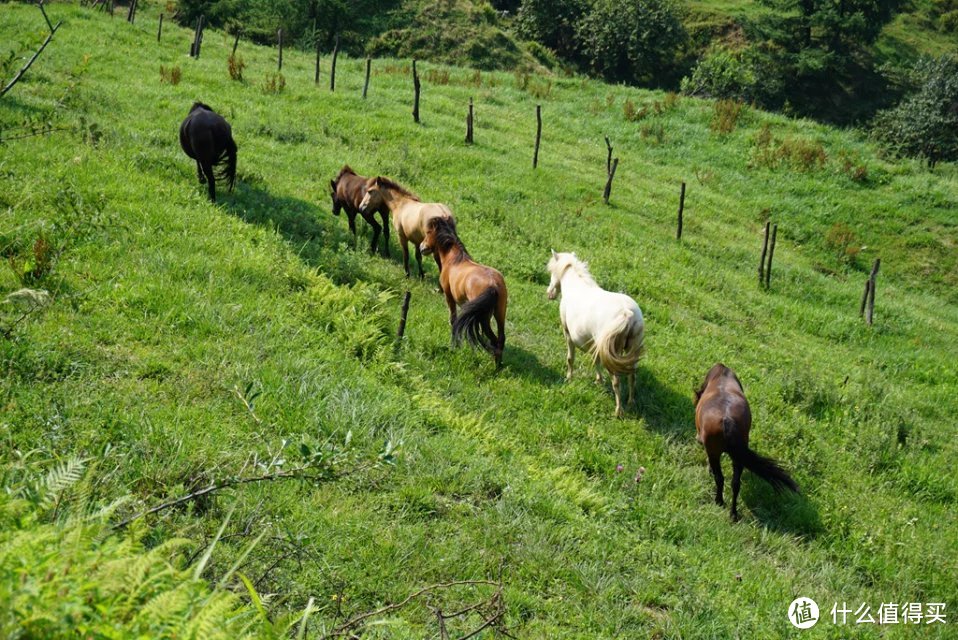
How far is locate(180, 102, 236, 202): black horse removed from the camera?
12727mm

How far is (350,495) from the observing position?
5.90 m

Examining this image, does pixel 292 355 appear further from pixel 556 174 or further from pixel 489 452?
pixel 556 174

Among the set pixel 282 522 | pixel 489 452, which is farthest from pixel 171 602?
pixel 489 452

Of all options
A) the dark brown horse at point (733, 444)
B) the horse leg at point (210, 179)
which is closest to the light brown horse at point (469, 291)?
the dark brown horse at point (733, 444)

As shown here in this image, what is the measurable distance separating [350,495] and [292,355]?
2.42m

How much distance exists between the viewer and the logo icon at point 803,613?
6.30 metres

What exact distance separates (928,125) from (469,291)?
112 feet

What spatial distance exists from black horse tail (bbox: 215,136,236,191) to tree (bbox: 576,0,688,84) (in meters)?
41.1

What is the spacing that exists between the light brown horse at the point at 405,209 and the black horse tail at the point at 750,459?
6.23m

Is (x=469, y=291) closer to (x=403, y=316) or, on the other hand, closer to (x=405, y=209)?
(x=403, y=316)

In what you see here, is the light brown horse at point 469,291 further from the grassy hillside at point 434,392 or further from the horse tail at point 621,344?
the horse tail at point 621,344

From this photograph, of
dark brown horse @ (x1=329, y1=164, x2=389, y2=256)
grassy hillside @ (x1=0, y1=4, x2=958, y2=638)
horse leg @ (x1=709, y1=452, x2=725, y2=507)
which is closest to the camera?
grassy hillside @ (x1=0, y1=4, x2=958, y2=638)

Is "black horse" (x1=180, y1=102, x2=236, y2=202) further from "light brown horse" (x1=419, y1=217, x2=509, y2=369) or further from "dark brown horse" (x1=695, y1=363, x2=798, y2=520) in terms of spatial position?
"dark brown horse" (x1=695, y1=363, x2=798, y2=520)

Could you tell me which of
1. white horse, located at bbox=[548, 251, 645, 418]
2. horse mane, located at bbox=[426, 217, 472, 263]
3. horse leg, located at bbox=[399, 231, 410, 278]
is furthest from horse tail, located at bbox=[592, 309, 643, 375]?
horse leg, located at bbox=[399, 231, 410, 278]
